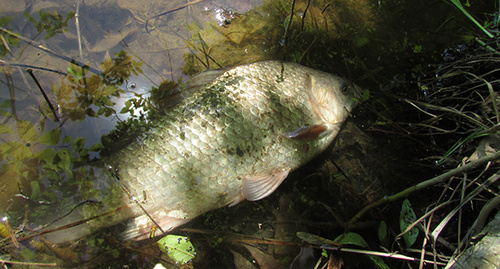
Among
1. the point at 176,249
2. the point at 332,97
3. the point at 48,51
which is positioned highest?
the point at 48,51

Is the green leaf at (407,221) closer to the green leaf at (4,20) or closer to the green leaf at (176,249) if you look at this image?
the green leaf at (176,249)

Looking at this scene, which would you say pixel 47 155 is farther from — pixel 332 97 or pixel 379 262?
pixel 379 262

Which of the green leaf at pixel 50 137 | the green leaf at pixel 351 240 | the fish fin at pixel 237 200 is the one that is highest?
the green leaf at pixel 50 137

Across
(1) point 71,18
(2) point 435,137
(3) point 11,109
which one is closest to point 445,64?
(2) point 435,137

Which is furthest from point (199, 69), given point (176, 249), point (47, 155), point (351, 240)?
point (351, 240)

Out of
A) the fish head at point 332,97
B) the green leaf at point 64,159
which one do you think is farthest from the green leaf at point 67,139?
the fish head at point 332,97

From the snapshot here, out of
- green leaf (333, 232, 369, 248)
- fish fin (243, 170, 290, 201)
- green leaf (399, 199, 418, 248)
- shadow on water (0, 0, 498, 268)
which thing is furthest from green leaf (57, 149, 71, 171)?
green leaf (399, 199, 418, 248)
